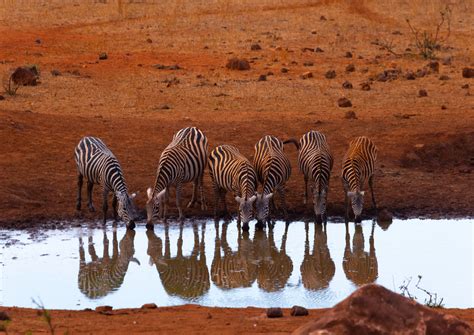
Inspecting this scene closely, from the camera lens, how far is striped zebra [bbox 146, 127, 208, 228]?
14016mm

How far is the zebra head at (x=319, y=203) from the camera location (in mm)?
14297

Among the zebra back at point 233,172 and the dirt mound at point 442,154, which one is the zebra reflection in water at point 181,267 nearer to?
the zebra back at point 233,172

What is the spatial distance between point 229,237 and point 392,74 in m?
13.6

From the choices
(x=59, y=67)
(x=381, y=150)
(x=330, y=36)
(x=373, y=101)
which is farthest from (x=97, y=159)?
(x=330, y=36)

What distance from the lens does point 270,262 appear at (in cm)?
1265

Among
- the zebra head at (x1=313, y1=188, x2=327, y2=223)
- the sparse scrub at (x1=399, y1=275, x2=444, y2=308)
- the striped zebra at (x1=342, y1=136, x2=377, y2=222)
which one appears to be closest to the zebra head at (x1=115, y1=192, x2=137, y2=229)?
the zebra head at (x1=313, y1=188, x2=327, y2=223)

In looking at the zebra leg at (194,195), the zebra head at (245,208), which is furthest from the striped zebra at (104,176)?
the zebra head at (245,208)

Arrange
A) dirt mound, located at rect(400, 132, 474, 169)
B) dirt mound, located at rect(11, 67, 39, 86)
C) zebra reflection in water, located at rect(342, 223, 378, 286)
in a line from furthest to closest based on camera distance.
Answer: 1. dirt mound, located at rect(11, 67, 39, 86)
2. dirt mound, located at rect(400, 132, 474, 169)
3. zebra reflection in water, located at rect(342, 223, 378, 286)

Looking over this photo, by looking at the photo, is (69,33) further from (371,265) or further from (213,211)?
(371,265)

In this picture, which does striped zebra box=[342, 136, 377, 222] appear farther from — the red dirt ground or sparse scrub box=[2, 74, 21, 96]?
sparse scrub box=[2, 74, 21, 96]

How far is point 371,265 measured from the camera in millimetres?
12562

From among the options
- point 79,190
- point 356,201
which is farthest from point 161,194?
point 356,201

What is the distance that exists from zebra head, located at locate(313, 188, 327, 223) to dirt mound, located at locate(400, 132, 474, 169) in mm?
3412

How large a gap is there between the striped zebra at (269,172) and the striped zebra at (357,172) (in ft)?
2.84
